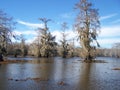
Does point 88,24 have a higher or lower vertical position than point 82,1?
lower

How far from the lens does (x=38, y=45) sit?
81875 millimetres

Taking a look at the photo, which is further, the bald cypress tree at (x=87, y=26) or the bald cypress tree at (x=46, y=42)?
the bald cypress tree at (x=46, y=42)

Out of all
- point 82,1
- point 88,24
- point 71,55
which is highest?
point 82,1

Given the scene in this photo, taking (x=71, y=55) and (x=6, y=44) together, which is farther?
(x=71, y=55)

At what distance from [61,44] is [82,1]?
133ft

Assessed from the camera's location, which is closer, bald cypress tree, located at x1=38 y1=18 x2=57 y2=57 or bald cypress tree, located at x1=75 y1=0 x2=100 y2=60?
bald cypress tree, located at x1=75 y1=0 x2=100 y2=60

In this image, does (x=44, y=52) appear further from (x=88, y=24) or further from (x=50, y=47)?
(x=88, y=24)

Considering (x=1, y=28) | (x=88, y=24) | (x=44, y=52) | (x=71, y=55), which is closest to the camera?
(x=1, y=28)

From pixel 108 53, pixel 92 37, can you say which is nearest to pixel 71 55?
pixel 92 37

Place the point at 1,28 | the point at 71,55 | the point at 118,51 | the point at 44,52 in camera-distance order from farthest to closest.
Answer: the point at 118,51 < the point at 71,55 < the point at 44,52 < the point at 1,28

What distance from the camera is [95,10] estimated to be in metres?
50.2

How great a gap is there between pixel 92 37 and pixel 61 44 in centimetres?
3967

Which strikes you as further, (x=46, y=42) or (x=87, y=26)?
(x=46, y=42)

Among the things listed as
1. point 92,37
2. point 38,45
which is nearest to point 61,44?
point 38,45
